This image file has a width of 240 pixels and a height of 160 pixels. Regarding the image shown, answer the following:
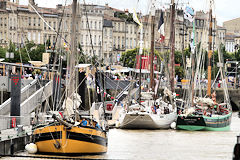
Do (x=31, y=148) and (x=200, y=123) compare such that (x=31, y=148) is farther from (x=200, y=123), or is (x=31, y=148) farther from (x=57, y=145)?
(x=200, y=123)

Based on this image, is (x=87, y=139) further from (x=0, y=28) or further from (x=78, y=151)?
(x=0, y=28)

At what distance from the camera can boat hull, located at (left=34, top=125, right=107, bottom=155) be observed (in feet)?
99.2

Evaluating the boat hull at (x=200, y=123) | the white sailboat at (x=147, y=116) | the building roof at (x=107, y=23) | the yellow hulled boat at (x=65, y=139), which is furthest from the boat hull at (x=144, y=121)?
the building roof at (x=107, y=23)

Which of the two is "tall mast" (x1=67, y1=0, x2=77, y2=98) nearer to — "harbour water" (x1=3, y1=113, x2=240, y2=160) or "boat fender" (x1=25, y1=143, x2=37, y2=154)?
"boat fender" (x1=25, y1=143, x2=37, y2=154)

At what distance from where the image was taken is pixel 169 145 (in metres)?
39.9

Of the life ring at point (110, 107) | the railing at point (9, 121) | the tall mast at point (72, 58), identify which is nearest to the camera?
the tall mast at point (72, 58)

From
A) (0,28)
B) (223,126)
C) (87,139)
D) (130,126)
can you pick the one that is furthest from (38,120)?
(0,28)

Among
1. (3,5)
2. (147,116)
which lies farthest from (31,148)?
(3,5)

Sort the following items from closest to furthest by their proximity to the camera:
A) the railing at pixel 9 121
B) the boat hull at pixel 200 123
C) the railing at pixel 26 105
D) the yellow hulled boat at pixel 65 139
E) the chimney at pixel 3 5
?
the yellow hulled boat at pixel 65 139
the railing at pixel 9 121
the railing at pixel 26 105
the boat hull at pixel 200 123
the chimney at pixel 3 5

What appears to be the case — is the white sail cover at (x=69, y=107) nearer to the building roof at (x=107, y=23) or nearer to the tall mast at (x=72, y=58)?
the tall mast at (x=72, y=58)

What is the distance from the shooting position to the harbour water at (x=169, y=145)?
34.4 metres

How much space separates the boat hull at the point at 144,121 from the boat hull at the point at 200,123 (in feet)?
4.06

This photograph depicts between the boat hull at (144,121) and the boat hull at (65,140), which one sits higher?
the boat hull at (65,140)

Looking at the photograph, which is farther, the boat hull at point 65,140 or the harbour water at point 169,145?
the harbour water at point 169,145
